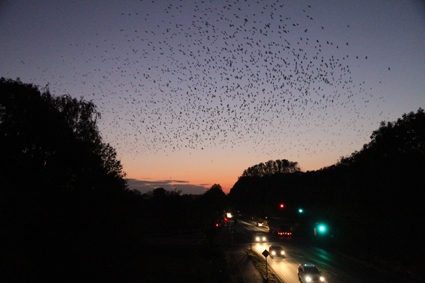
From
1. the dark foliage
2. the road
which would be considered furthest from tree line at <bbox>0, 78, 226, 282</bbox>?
the road

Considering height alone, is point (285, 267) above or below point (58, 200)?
below

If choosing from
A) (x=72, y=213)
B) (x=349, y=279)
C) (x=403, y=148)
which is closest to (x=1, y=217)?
(x=72, y=213)

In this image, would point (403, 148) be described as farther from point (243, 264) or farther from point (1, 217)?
point (1, 217)

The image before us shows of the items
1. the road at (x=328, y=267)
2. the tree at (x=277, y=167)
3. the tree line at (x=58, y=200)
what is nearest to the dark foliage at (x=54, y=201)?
the tree line at (x=58, y=200)

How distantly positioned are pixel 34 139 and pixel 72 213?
7037 millimetres

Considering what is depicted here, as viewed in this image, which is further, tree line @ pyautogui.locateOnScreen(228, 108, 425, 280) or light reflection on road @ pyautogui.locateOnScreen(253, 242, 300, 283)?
tree line @ pyautogui.locateOnScreen(228, 108, 425, 280)

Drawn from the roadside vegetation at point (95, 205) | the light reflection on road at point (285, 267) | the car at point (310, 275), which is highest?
the roadside vegetation at point (95, 205)

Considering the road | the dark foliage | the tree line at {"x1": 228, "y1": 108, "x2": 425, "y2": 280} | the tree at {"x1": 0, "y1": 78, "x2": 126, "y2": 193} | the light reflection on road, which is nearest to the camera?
the dark foliage

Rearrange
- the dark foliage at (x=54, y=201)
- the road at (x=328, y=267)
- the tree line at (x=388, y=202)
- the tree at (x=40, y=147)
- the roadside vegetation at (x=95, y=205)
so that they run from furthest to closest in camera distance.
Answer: the tree line at (x=388, y=202)
the road at (x=328, y=267)
the tree at (x=40, y=147)
the roadside vegetation at (x=95, y=205)
the dark foliage at (x=54, y=201)

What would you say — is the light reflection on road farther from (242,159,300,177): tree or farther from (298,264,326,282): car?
(242,159,300,177): tree

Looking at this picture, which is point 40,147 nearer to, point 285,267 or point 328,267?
point 285,267

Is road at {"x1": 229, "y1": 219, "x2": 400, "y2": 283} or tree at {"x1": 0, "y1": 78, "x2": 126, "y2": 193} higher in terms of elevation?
tree at {"x1": 0, "y1": 78, "x2": 126, "y2": 193}

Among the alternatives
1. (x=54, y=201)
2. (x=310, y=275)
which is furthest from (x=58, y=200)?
(x=310, y=275)

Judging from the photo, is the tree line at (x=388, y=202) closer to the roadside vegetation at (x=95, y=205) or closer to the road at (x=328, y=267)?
the roadside vegetation at (x=95, y=205)
